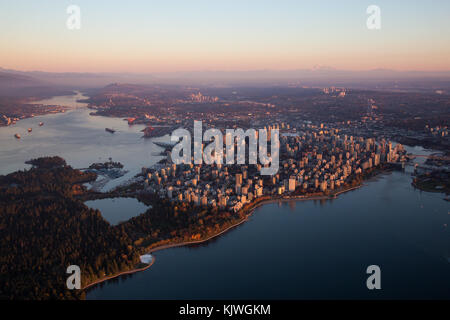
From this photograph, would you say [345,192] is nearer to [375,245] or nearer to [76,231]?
[375,245]

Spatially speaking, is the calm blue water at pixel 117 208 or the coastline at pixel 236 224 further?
the calm blue water at pixel 117 208

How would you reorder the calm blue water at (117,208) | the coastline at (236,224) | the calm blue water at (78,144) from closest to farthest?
the coastline at (236,224)
the calm blue water at (117,208)
the calm blue water at (78,144)

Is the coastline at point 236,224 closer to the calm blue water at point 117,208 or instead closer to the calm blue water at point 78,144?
the calm blue water at point 117,208

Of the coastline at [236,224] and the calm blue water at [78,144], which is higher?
the calm blue water at [78,144]

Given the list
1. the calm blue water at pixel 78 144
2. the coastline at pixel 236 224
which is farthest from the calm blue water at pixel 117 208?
the coastline at pixel 236 224

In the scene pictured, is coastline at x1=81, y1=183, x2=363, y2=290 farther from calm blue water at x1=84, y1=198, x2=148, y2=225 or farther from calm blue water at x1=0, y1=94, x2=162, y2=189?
calm blue water at x1=0, y1=94, x2=162, y2=189

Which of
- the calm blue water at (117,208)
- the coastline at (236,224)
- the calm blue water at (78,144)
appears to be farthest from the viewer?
the calm blue water at (78,144)

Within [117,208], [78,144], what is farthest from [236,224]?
[78,144]

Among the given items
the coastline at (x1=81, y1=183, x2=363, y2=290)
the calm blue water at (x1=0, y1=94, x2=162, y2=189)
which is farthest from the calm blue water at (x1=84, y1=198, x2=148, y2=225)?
the coastline at (x1=81, y1=183, x2=363, y2=290)
